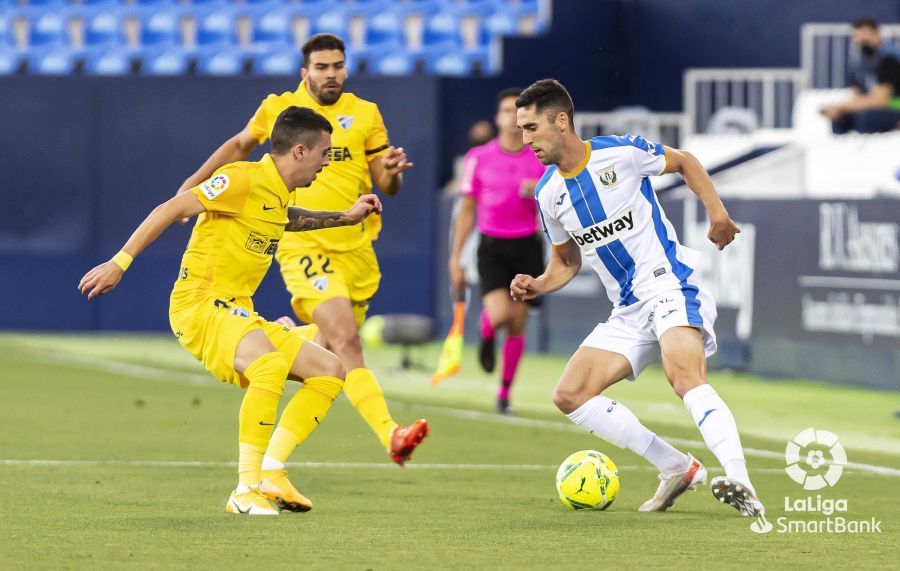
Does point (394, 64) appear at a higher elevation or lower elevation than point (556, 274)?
higher

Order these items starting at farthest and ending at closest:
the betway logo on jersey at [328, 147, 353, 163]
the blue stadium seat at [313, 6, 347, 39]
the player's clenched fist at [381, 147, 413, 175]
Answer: the blue stadium seat at [313, 6, 347, 39], the betway logo on jersey at [328, 147, 353, 163], the player's clenched fist at [381, 147, 413, 175]

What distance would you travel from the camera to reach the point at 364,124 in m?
9.45

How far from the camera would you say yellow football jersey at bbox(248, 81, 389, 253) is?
30.8 ft

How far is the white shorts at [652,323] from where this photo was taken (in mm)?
7574

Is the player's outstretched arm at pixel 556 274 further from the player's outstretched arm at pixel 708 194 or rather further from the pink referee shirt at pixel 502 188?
the pink referee shirt at pixel 502 188

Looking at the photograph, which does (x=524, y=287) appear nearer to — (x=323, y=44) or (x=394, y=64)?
(x=323, y=44)

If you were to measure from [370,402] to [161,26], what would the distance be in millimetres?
15674

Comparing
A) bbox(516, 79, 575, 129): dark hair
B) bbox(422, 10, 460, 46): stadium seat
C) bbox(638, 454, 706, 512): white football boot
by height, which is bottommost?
bbox(638, 454, 706, 512): white football boot

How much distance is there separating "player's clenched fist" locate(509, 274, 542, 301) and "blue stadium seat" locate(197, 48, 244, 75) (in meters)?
15.6

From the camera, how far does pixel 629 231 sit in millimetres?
7730

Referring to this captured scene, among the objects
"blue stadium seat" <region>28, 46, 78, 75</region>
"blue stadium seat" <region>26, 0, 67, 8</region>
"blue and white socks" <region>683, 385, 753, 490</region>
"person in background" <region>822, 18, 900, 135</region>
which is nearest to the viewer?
"blue and white socks" <region>683, 385, 753, 490</region>

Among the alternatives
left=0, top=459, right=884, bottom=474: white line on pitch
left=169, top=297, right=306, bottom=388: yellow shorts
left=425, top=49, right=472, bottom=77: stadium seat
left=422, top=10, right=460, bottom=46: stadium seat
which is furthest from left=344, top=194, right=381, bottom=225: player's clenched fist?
left=422, top=10, right=460, bottom=46: stadium seat

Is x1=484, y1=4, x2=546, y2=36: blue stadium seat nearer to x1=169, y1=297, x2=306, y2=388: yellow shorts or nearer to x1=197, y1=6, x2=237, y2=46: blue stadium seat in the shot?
x1=197, y1=6, x2=237, y2=46: blue stadium seat

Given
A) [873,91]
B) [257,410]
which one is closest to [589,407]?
[257,410]
